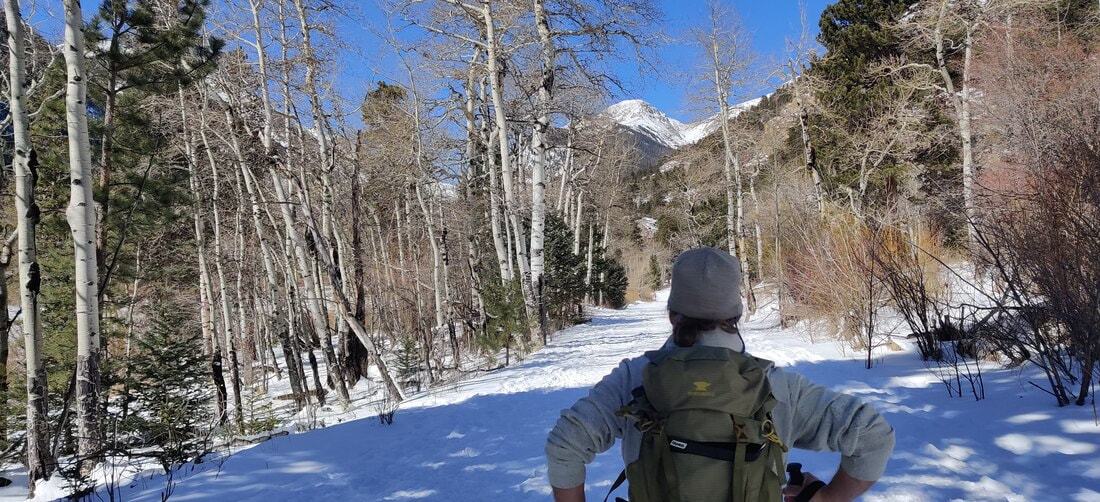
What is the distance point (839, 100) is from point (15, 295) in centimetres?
3673

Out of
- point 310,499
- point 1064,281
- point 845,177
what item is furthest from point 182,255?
point 845,177

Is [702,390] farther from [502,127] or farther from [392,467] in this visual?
[502,127]

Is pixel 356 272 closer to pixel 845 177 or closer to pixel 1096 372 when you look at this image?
pixel 1096 372

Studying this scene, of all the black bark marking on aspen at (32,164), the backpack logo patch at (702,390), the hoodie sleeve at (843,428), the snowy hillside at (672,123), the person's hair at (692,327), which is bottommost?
the hoodie sleeve at (843,428)

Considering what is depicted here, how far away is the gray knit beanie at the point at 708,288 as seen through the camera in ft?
4.25

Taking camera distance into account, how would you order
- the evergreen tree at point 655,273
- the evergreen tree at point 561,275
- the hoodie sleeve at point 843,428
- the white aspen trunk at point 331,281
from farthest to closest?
the evergreen tree at point 655,273, the evergreen tree at point 561,275, the white aspen trunk at point 331,281, the hoodie sleeve at point 843,428

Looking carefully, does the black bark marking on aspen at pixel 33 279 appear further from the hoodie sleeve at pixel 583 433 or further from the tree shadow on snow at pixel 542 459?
the hoodie sleeve at pixel 583 433

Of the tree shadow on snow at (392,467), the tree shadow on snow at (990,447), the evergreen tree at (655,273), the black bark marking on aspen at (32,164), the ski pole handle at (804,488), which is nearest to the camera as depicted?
the ski pole handle at (804,488)

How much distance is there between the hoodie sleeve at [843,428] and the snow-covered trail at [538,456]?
93.5 inches

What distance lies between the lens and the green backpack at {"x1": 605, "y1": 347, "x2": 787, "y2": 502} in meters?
1.10

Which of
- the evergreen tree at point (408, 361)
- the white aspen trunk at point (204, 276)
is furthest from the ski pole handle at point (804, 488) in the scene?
the white aspen trunk at point (204, 276)

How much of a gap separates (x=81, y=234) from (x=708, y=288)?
269 inches

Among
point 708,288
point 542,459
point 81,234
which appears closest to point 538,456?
point 542,459

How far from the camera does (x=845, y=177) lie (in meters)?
18.7
